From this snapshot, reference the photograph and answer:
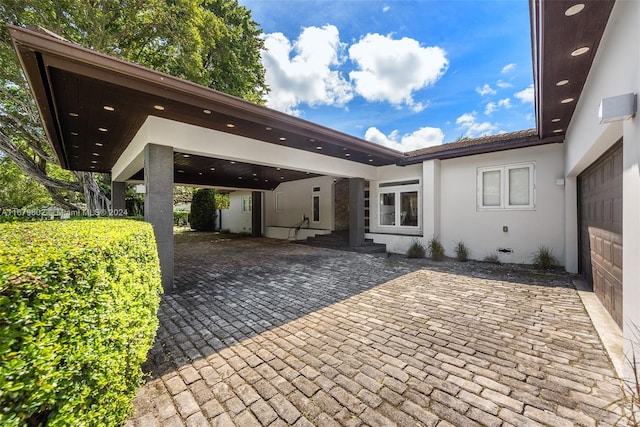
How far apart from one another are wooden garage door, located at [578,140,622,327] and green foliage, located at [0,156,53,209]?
22655mm

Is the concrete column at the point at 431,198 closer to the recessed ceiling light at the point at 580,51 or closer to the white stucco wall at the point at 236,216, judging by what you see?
the recessed ceiling light at the point at 580,51

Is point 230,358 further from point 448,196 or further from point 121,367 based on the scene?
point 448,196

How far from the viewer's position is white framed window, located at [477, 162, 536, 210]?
739 cm

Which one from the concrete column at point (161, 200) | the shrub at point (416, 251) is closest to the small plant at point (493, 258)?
the shrub at point (416, 251)

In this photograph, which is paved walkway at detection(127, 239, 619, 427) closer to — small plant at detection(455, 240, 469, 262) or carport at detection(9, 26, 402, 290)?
carport at detection(9, 26, 402, 290)

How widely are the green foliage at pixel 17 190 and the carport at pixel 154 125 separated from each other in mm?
10208

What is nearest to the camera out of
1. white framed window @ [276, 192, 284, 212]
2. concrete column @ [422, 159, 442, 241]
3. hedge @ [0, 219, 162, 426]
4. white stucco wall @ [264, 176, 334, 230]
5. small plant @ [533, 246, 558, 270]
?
hedge @ [0, 219, 162, 426]

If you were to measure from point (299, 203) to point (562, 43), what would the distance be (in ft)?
41.6

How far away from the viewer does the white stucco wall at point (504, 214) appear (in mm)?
6984

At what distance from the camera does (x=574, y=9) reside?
100 inches

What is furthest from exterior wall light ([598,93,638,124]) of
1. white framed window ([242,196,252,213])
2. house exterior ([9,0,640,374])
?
white framed window ([242,196,252,213])

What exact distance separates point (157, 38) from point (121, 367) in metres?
13.8

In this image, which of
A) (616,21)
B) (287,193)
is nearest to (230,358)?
(616,21)

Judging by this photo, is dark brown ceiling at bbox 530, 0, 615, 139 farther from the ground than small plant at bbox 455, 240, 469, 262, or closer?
farther from the ground
